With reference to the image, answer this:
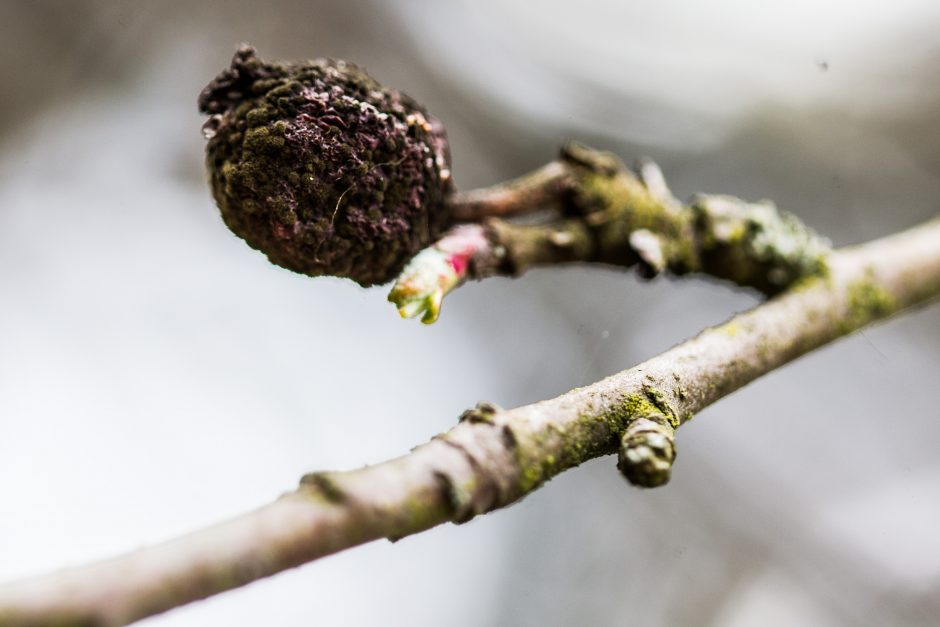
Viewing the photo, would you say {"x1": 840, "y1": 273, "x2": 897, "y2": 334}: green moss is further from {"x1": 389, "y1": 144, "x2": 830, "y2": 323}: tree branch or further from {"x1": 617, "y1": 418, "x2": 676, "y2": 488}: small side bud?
{"x1": 617, "y1": 418, "x2": 676, "y2": 488}: small side bud

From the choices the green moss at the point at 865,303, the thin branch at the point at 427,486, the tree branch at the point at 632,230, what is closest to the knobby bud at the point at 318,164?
Result: the tree branch at the point at 632,230

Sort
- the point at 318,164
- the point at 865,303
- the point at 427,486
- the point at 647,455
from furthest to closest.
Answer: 1. the point at 865,303
2. the point at 318,164
3. the point at 647,455
4. the point at 427,486

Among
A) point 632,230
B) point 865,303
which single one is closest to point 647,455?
point 632,230

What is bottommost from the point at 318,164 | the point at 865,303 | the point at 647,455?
the point at 647,455

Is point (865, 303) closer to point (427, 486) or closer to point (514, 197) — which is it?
point (514, 197)

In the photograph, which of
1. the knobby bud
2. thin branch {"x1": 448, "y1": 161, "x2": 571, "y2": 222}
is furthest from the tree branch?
the knobby bud

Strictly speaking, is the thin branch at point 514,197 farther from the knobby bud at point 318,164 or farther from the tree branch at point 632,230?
the knobby bud at point 318,164

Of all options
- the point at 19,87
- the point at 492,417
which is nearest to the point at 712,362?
the point at 492,417
